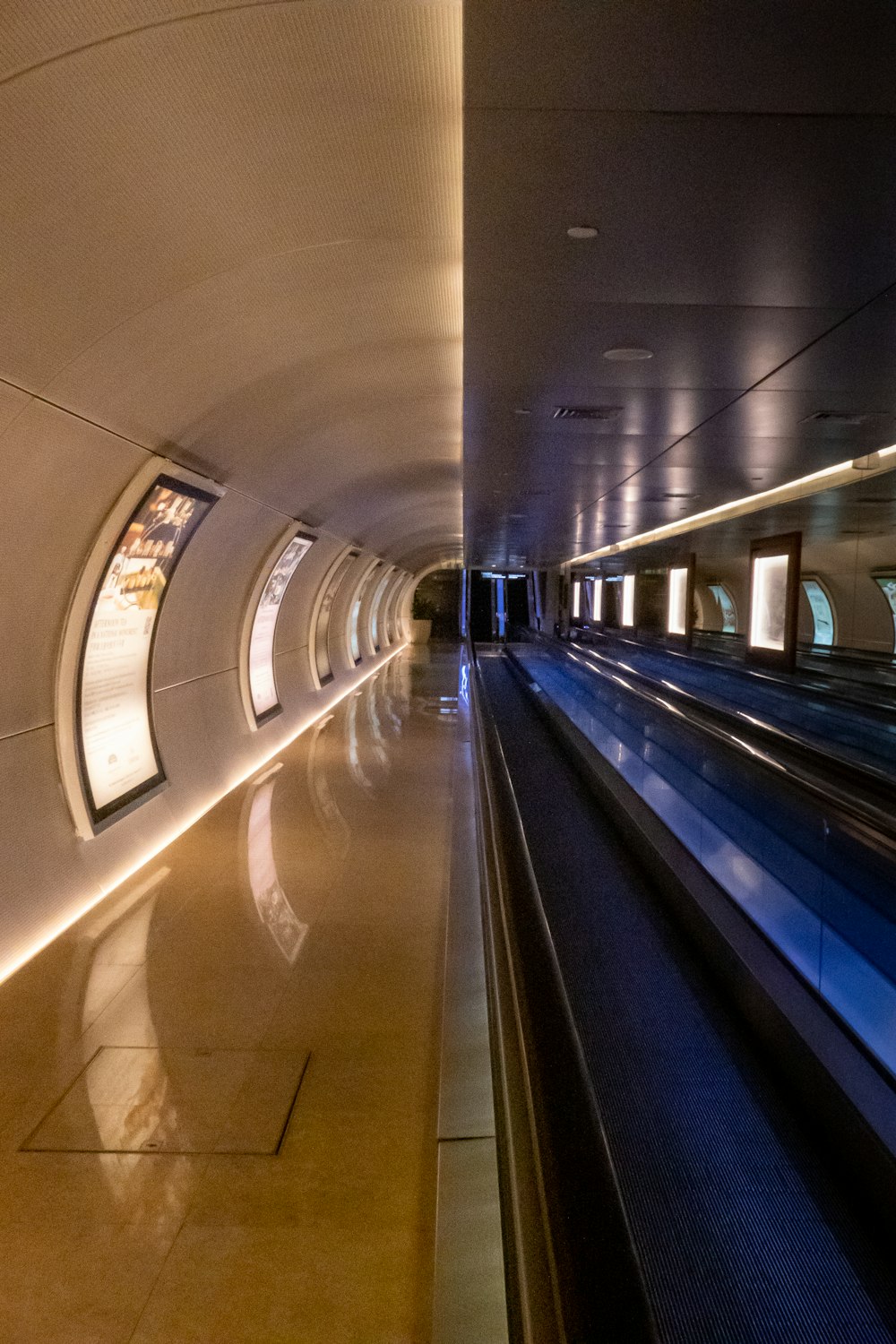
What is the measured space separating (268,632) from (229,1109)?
31.8 ft

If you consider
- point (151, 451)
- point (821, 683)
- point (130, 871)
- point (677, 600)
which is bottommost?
point (130, 871)

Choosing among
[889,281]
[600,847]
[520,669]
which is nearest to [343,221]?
[889,281]

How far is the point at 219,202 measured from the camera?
3.55 meters

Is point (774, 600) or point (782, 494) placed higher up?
point (782, 494)

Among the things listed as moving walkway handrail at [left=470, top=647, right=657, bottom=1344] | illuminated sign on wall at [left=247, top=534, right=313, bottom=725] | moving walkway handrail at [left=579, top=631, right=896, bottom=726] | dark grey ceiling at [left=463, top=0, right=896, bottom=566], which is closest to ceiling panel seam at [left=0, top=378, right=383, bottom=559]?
illuminated sign on wall at [left=247, top=534, right=313, bottom=725]

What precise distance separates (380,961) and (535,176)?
13.2 feet

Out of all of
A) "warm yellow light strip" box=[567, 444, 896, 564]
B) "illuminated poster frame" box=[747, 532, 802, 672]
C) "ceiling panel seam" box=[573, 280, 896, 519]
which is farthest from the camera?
"illuminated poster frame" box=[747, 532, 802, 672]

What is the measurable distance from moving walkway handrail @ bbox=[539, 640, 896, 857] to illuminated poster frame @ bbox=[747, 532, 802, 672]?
42.5 inches

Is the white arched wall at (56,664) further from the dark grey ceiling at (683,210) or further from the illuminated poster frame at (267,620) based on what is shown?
the dark grey ceiling at (683,210)

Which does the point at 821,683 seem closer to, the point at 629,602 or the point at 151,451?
the point at 151,451

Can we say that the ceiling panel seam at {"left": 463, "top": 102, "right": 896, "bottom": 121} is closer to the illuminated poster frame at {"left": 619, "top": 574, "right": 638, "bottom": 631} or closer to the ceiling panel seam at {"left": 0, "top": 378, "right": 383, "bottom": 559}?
the ceiling panel seam at {"left": 0, "top": 378, "right": 383, "bottom": 559}

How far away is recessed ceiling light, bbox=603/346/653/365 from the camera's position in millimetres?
5266

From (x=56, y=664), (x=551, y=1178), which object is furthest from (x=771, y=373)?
(x=551, y=1178)

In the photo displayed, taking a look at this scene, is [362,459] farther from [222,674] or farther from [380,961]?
[380,961]
